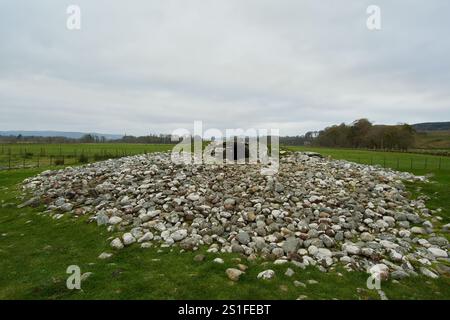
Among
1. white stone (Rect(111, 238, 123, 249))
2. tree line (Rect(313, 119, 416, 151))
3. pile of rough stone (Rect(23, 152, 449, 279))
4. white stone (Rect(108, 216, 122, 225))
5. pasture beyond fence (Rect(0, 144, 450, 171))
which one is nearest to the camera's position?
pile of rough stone (Rect(23, 152, 449, 279))

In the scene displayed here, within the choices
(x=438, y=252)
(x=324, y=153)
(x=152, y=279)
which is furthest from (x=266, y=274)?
(x=324, y=153)

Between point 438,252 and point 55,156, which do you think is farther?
point 55,156

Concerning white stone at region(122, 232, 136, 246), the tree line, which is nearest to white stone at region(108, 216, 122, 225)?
white stone at region(122, 232, 136, 246)

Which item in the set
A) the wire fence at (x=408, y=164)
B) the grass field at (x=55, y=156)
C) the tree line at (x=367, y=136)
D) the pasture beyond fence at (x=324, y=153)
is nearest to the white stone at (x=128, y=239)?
the wire fence at (x=408, y=164)

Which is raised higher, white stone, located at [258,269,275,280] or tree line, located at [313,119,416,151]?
tree line, located at [313,119,416,151]

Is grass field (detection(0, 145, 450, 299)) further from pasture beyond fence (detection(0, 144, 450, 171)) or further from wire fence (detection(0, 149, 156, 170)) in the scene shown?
wire fence (detection(0, 149, 156, 170))

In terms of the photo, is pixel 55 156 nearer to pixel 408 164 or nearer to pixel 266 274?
pixel 266 274

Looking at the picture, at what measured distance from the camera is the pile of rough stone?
7.38 metres

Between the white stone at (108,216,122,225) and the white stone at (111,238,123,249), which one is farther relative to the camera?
the white stone at (108,216,122,225)

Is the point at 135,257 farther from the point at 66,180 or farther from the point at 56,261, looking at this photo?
the point at 66,180

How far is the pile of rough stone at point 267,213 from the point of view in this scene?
7383 millimetres

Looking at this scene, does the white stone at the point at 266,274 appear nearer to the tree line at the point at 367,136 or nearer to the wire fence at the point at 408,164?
the wire fence at the point at 408,164

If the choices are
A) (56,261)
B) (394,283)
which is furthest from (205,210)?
(394,283)

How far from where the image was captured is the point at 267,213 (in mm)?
9695
